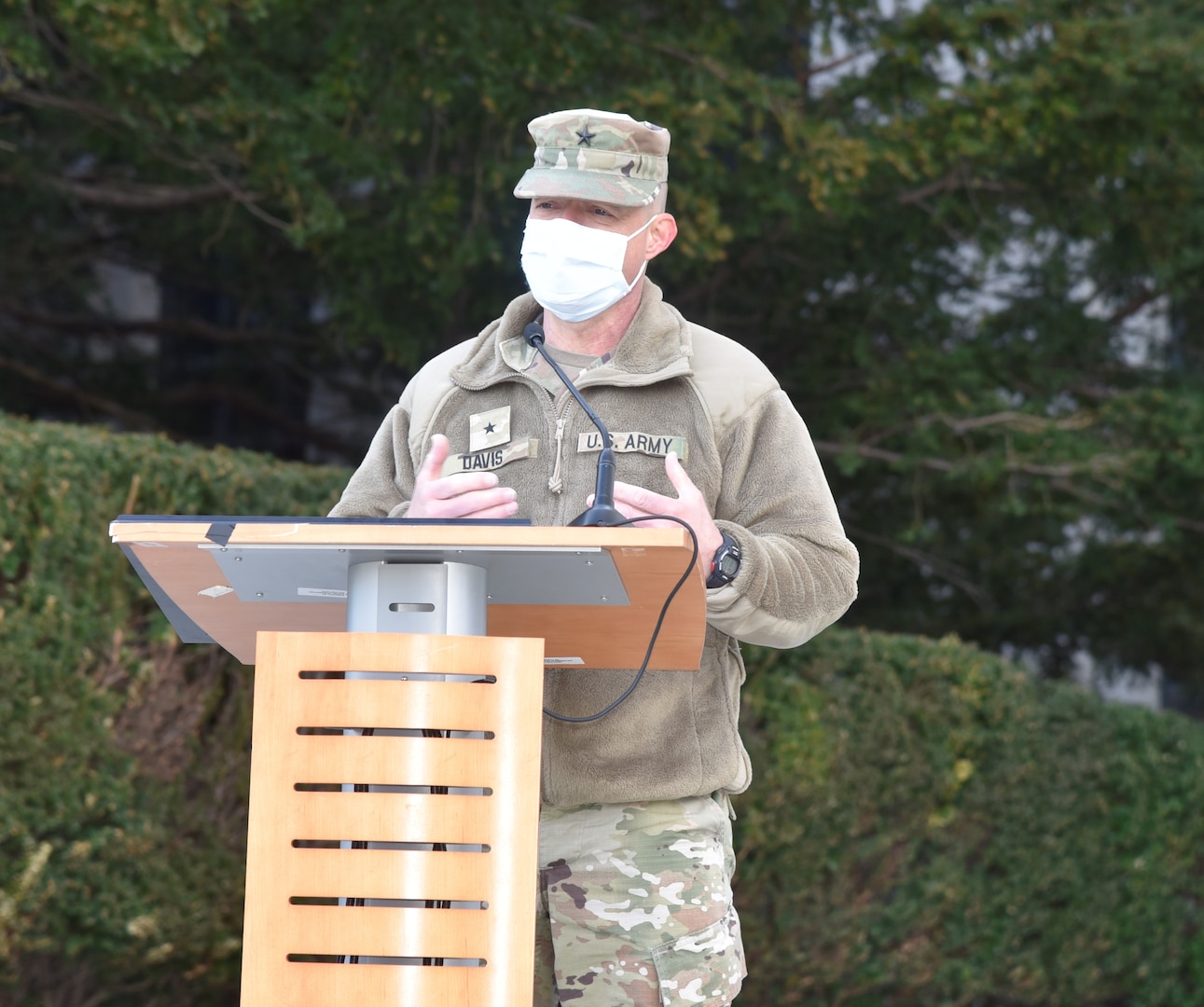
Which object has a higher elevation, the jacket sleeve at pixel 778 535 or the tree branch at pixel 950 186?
the tree branch at pixel 950 186

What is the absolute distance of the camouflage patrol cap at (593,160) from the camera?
2934 mm

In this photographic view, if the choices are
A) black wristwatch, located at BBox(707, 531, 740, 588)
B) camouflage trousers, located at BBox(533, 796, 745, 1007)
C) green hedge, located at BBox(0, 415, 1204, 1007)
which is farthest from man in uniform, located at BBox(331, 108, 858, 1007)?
green hedge, located at BBox(0, 415, 1204, 1007)

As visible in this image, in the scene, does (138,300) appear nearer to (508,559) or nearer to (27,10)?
(27,10)

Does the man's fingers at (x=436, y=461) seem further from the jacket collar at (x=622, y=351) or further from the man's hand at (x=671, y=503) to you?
the jacket collar at (x=622, y=351)

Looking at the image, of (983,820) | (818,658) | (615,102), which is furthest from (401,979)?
(983,820)

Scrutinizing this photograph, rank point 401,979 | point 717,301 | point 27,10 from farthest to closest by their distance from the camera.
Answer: point 717,301
point 27,10
point 401,979

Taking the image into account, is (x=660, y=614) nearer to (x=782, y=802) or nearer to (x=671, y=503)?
(x=671, y=503)

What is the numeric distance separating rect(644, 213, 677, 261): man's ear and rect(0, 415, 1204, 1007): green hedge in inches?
99.4

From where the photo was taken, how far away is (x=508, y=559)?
2.21 meters

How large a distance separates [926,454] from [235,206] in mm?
4510

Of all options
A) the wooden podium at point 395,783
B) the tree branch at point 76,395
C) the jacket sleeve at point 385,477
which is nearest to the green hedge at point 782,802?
the jacket sleeve at point 385,477

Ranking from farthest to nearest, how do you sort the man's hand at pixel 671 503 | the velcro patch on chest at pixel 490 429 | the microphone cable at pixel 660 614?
the velcro patch on chest at pixel 490 429 → the man's hand at pixel 671 503 → the microphone cable at pixel 660 614

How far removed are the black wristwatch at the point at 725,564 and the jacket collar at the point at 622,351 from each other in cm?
51

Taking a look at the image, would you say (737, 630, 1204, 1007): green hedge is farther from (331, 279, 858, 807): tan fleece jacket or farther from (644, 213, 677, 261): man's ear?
(644, 213, 677, 261): man's ear
